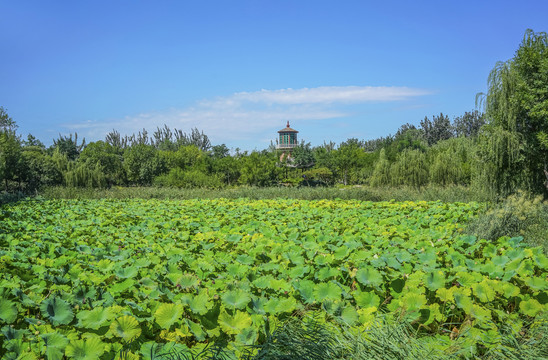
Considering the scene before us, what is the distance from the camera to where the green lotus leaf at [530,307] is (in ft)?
8.07

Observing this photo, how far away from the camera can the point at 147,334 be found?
211 cm

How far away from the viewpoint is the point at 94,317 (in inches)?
82.1

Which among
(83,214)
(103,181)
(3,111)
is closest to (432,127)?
(103,181)

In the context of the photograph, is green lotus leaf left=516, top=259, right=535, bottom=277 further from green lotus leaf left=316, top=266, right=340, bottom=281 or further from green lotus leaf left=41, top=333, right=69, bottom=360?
green lotus leaf left=41, top=333, right=69, bottom=360

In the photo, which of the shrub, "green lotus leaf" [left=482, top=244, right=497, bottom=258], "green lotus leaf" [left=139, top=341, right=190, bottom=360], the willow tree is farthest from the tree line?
"green lotus leaf" [left=139, top=341, right=190, bottom=360]

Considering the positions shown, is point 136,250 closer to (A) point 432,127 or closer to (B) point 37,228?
(B) point 37,228

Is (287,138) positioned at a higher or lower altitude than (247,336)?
higher

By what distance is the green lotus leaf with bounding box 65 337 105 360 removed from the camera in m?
1.75

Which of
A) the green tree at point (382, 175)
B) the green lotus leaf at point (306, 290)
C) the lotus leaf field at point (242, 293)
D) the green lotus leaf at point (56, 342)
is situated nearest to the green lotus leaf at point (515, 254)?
the lotus leaf field at point (242, 293)

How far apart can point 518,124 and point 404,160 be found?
10.2 metres

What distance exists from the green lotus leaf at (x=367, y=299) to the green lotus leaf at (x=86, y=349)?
1.57m

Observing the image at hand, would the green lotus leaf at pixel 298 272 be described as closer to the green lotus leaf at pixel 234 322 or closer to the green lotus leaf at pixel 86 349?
the green lotus leaf at pixel 234 322

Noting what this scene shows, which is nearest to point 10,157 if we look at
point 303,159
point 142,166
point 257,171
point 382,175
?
point 142,166

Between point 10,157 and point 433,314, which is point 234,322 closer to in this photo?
point 433,314
